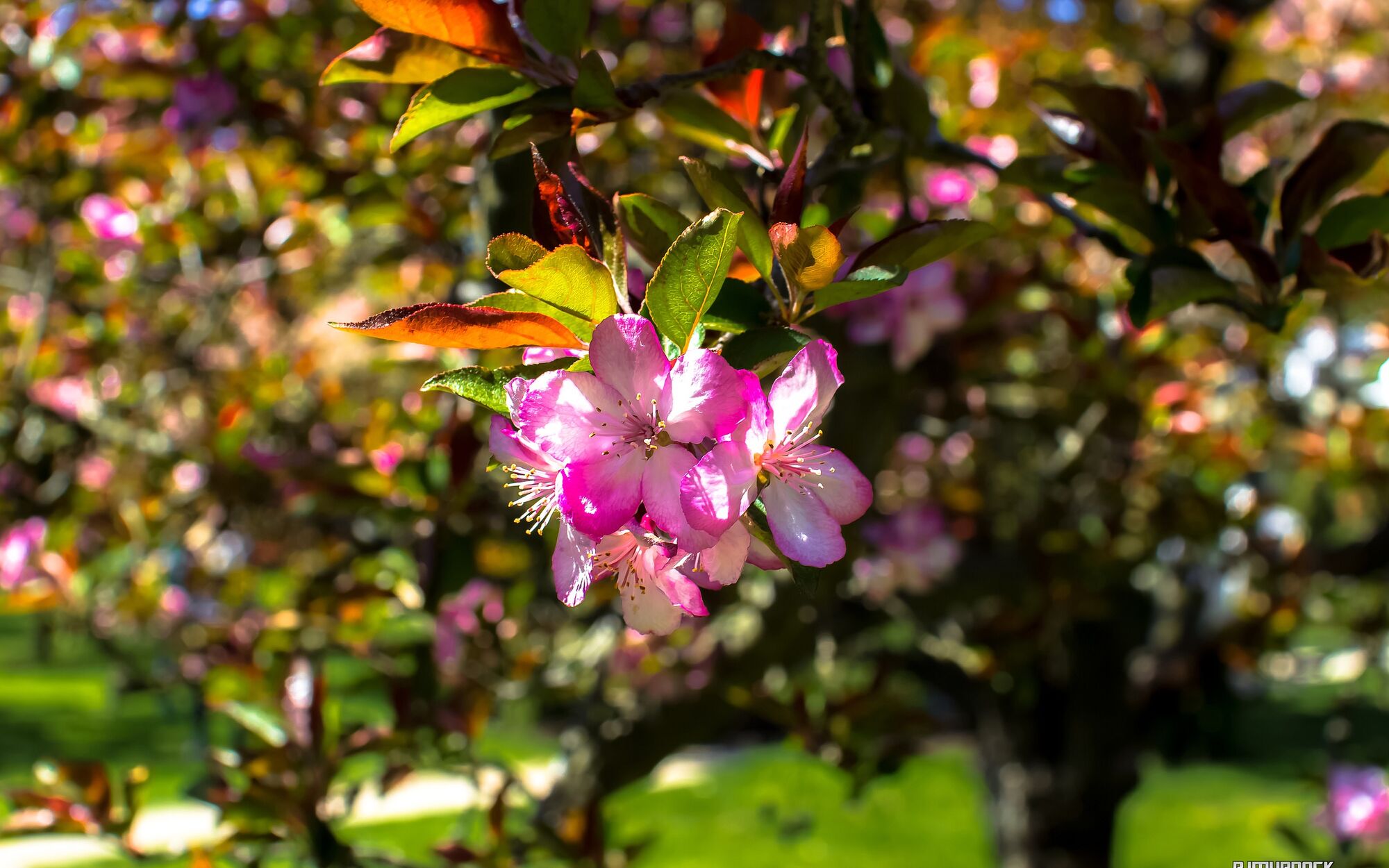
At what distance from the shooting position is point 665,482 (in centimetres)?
58

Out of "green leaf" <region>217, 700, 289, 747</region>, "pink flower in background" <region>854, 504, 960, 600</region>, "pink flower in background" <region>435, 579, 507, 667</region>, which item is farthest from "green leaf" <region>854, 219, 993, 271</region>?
"pink flower in background" <region>854, 504, 960, 600</region>

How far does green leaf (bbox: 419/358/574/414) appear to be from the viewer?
24.1 inches

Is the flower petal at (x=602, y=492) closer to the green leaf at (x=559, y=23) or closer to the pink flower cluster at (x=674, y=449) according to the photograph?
the pink flower cluster at (x=674, y=449)

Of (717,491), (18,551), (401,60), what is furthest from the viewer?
(18,551)

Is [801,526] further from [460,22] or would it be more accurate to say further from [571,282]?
[460,22]

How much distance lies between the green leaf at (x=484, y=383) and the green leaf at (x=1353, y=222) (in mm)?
645

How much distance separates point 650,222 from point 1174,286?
0.42 metres

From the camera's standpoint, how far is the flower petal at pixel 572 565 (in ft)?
1.99

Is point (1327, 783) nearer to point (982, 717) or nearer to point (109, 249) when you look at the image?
point (982, 717)

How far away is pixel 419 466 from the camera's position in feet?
4.64

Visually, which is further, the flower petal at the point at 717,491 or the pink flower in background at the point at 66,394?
the pink flower in background at the point at 66,394

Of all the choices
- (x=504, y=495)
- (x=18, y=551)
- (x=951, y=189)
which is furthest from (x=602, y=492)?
(x=18, y=551)

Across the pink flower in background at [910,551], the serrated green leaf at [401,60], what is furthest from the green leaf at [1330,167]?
the pink flower in background at [910,551]

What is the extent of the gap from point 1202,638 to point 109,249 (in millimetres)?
3024
